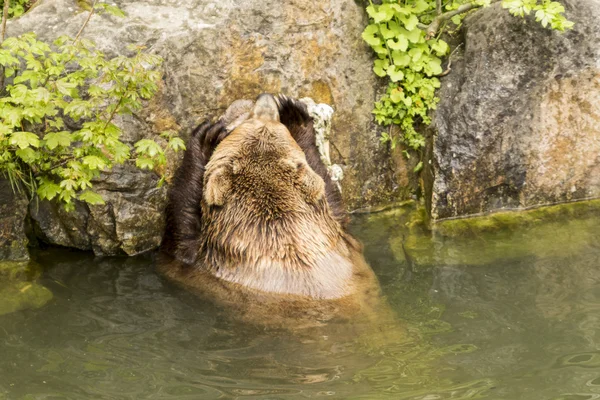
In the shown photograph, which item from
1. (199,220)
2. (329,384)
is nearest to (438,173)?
(199,220)

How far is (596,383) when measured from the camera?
4605mm

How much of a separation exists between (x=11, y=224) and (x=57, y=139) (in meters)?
1.05

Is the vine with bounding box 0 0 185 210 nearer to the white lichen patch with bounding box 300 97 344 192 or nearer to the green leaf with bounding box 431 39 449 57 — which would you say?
the white lichen patch with bounding box 300 97 344 192

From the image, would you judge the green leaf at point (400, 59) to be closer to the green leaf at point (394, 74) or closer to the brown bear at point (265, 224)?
the green leaf at point (394, 74)

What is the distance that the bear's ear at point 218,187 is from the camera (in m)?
6.16

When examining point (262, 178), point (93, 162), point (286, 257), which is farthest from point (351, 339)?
point (93, 162)

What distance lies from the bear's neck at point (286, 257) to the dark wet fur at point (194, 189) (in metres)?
0.39

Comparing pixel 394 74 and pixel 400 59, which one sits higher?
pixel 400 59

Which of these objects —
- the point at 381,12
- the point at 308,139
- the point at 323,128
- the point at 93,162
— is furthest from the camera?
the point at 381,12

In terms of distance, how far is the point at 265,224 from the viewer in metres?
6.01

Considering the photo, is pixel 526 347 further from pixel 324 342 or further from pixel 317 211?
pixel 317 211

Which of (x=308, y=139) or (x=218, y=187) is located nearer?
(x=218, y=187)

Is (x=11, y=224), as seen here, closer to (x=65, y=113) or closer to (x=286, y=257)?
(x=65, y=113)

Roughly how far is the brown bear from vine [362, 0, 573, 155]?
3.03ft
